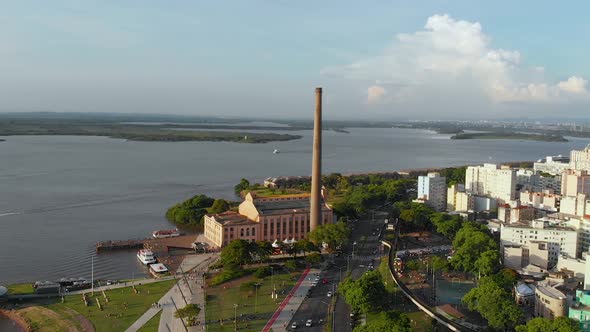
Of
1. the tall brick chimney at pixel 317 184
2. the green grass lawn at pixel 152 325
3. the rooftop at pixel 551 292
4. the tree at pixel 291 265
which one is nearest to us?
the green grass lawn at pixel 152 325

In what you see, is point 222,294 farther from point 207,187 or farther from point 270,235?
point 207,187

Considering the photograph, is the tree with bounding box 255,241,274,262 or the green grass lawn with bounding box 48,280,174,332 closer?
the green grass lawn with bounding box 48,280,174,332

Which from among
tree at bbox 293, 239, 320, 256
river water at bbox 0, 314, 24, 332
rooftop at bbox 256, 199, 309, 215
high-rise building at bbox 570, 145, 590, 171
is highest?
high-rise building at bbox 570, 145, 590, 171

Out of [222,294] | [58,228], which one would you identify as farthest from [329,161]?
[222,294]

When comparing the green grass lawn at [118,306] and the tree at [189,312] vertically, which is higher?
the tree at [189,312]

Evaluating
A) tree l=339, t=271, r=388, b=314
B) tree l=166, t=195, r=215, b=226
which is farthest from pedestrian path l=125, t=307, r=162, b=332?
tree l=166, t=195, r=215, b=226

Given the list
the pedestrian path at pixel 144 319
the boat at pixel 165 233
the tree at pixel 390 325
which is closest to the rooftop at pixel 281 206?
the boat at pixel 165 233

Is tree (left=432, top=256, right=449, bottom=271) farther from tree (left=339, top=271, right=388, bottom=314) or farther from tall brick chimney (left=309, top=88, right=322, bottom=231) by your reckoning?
tall brick chimney (left=309, top=88, right=322, bottom=231)

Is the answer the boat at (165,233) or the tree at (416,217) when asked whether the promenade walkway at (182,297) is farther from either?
the tree at (416,217)
